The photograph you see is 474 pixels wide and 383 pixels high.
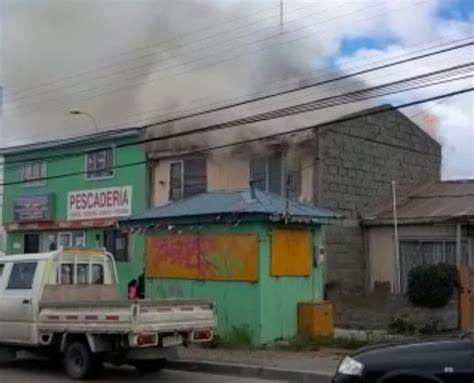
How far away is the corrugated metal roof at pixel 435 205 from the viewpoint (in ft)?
69.8

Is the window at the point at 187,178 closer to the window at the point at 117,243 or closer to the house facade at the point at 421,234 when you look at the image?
the window at the point at 117,243

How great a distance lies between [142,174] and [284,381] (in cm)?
1486

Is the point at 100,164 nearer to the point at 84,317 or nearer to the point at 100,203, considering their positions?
the point at 100,203

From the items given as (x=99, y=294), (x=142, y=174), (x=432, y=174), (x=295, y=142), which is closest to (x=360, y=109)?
(x=295, y=142)

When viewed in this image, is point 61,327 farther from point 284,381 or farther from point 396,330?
point 396,330

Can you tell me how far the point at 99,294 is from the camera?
44.5 feet

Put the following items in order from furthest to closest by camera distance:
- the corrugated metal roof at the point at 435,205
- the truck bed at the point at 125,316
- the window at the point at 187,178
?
the window at the point at 187,178
the corrugated metal roof at the point at 435,205
the truck bed at the point at 125,316

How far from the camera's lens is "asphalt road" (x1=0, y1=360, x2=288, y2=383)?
1188 cm

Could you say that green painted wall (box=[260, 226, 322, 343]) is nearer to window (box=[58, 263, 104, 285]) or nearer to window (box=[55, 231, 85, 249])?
window (box=[58, 263, 104, 285])

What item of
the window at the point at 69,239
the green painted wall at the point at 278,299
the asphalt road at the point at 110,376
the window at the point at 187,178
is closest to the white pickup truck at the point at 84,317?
the asphalt road at the point at 110,376

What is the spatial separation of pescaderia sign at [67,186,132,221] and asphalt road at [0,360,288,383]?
1296 centimetres

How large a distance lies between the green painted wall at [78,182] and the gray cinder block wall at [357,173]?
6.44 m

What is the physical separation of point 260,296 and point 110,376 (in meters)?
3.75

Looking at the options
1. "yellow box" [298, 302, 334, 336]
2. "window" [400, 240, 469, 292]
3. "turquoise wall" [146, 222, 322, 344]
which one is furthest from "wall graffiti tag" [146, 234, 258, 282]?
"window" [400, 240, 469, 292]
